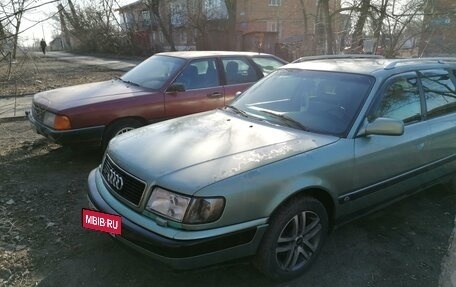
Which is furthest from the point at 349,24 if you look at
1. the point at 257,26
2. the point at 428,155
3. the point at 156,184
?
the point at 257,26

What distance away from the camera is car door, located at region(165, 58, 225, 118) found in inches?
222

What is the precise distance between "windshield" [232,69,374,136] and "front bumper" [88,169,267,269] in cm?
115

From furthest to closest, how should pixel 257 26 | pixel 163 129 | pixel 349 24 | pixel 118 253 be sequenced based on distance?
pixel 257 26
pixel 349 24
pixel 163 129
pixel 118 253

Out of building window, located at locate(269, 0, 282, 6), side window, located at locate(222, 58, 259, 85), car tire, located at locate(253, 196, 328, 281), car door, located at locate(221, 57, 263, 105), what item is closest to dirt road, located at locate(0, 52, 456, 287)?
car tire, located at locate(253, 196, 328, 281)

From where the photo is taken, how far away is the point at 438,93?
3947 mm

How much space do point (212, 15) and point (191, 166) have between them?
2809 centimetres

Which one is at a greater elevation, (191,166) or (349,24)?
(349,24)

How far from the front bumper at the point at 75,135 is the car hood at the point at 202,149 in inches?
71.4

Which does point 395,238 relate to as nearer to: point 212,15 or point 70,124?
point 70,124

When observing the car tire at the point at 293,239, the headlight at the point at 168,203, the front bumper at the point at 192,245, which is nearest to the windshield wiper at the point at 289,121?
the car tire at the point at 293,239

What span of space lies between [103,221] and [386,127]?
2.24 metres

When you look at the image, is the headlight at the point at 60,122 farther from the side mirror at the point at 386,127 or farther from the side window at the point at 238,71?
the side mirror at the point at 386,127

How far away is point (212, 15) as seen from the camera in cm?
2892

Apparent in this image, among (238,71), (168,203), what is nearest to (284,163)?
(168,203)
